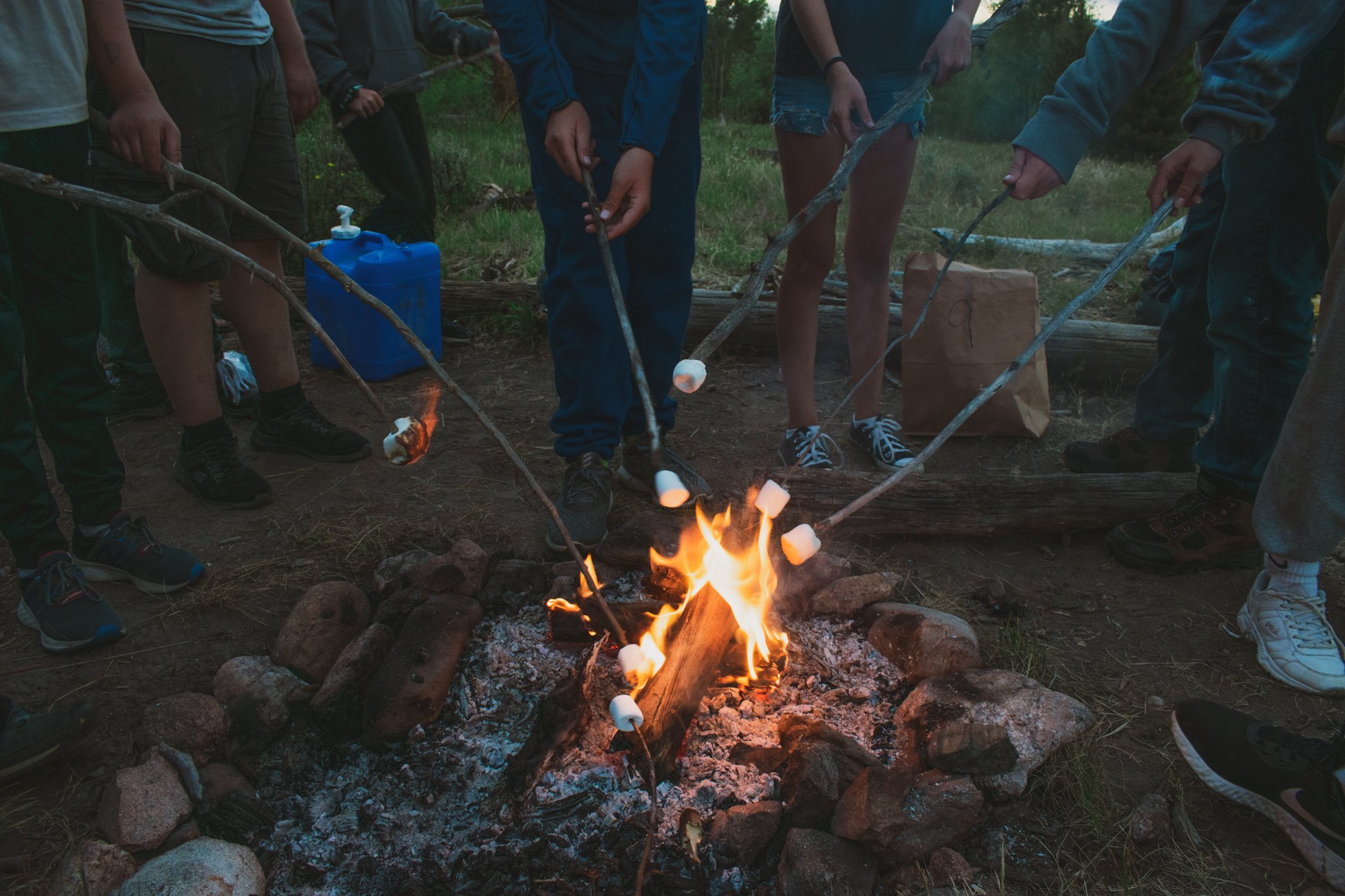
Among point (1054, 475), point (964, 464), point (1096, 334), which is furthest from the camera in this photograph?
point (1096, 334)

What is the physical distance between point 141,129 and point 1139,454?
3.52m

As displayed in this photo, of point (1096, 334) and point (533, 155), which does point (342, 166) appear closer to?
point (533, 155)

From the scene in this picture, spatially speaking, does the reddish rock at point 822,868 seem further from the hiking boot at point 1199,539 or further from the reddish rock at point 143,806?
the hiking boot at point 1199,539

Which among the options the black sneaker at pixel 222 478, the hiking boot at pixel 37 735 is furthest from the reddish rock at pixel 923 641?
the black sneaker at pixel 222 478

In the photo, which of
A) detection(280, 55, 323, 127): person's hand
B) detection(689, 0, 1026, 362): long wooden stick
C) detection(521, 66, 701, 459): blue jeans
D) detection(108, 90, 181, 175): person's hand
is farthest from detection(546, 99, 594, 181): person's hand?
detection(280, 55, 323, 127): person's hand

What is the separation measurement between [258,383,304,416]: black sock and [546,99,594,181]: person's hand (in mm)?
1607

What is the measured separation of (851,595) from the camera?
2416 mm

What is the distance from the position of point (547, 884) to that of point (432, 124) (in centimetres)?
1180

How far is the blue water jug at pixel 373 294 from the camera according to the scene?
396 centimetres

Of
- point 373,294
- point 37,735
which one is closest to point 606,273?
point 373,294

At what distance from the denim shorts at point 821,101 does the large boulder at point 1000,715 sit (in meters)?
1.85

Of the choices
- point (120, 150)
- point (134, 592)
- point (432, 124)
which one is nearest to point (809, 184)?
point (120, 150)

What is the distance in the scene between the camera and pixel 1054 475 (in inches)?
116

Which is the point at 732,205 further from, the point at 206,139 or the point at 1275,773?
the point at 1275,773
